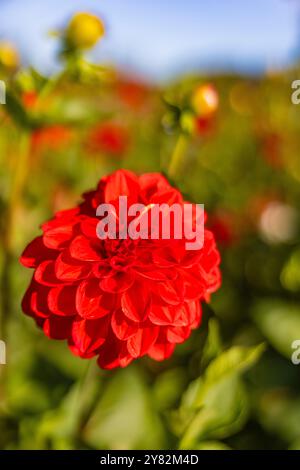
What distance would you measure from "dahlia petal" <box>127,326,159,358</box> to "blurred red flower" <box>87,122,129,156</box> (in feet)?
4.22

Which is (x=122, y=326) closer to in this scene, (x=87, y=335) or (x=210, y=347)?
(x=87, y=335)

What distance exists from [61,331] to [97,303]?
69mm

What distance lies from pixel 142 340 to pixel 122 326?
3 cm

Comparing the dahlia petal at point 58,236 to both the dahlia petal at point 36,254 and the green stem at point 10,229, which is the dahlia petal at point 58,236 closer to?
the dahlia petal at point 36,254

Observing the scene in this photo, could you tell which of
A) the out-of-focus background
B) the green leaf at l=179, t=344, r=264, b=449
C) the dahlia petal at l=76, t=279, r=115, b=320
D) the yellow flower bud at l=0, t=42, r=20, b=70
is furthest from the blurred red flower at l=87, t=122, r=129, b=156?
the dahlia petal at l=76, t=279, r=115, b=320

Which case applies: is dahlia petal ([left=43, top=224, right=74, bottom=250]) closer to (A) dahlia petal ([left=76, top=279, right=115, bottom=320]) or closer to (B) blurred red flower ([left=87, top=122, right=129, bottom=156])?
(A) dahlia petal ([left=76, top=279, right=115, bottom=320])

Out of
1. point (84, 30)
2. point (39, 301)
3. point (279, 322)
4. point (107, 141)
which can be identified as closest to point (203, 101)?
point (84, 30)

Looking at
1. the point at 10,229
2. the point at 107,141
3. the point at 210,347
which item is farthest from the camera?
the point at 107,141

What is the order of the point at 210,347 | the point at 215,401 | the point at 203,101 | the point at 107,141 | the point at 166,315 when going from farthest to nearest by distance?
the point at 107,141 → the point at 203,101 → the point at 215,401 → the point at 210,347 → the point at 166,315

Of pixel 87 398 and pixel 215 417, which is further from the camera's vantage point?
pixel 87 398

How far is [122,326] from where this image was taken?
2.01 feet

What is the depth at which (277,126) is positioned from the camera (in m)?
2.32

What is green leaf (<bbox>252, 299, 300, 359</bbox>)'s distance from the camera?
1223mm

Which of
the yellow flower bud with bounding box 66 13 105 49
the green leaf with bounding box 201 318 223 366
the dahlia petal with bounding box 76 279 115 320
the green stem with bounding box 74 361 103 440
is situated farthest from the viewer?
the green stem with bounding box 74 361 103 440
